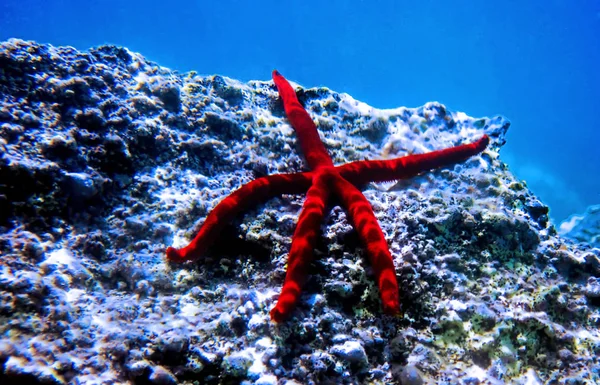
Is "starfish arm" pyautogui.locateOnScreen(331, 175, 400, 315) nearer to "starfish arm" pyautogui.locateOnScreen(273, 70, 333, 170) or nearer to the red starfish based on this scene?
the red starfish

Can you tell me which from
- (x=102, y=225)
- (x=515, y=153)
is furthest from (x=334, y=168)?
(x=515, y=153)

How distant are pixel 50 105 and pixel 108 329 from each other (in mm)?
2316

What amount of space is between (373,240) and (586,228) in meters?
8.04

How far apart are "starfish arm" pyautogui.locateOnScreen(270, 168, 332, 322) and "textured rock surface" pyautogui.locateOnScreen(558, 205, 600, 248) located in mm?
7590

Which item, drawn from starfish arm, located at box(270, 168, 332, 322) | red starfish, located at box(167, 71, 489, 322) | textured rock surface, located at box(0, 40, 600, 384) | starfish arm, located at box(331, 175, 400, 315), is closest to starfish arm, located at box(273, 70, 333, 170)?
red starfish, located at box(167, 71, 489, 322)

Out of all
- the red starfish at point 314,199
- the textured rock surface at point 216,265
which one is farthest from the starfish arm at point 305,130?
the textured rock surface at point 216,265

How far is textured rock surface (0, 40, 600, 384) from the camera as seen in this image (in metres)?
2.35

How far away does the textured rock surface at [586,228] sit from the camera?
7754mm

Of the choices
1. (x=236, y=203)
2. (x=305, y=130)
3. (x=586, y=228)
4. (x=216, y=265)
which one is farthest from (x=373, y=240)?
(x=586, y=228)

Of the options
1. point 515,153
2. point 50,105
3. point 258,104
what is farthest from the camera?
point 515,153

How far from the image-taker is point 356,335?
8.76 ft

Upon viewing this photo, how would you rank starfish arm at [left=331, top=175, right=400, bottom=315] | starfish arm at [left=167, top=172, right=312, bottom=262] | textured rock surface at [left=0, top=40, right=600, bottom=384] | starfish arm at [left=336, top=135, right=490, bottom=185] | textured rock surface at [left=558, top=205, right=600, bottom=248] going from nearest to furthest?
textured rock surface at [left=0, top=40, right=600, bottom=384] < starfish arm at [left=331, top=175, right=400, bottom=315] < starfish arm at [left=167, top=172, right=312, bottom=262] < starfish arm at [left=336, top=135, right=490, bottom=185] < textured rock surface at [left=558, top=205, right=600, bottom=248]

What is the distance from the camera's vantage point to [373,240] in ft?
9.86

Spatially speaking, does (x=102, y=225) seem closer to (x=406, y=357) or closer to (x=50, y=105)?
(x=50, y=105)
